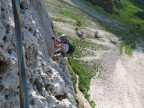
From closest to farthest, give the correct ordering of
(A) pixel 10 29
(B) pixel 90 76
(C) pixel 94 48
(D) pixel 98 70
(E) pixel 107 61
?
(A) pixel 10 29, (B) pixel 90 76, (D) pixel 98 70, (E) pixel 107 61, (C) pixel 94 48

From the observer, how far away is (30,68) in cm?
2119

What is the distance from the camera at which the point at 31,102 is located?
19438 mm

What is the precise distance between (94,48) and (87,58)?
8.52 metres

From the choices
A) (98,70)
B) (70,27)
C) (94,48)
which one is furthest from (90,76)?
(70,27)

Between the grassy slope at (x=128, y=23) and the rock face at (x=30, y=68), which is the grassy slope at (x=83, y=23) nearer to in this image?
the grassy slope at (x=128, y=23)

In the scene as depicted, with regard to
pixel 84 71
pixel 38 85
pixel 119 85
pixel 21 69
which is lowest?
pixel 119 85

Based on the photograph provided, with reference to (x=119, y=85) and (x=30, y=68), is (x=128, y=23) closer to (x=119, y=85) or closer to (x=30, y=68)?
(x=119, y=85)

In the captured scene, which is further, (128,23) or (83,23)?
(128,23)

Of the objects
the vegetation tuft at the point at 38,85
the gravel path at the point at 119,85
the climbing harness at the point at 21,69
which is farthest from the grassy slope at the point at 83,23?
the climbing harness at the point at 21,69

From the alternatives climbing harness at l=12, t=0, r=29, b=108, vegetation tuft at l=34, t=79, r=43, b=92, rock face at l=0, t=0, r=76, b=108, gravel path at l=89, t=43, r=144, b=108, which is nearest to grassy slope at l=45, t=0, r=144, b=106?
gravel path at l=89, t=43, r=144, b=108

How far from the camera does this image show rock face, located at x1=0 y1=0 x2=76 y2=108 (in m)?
17.9

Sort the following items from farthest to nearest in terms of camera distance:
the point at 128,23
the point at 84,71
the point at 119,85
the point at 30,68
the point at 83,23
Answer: the point at 128,23 < the point at 83,23 < the point at 119,85 < the point at 84,71 < the point at 30,68

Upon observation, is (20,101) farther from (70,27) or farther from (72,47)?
(70,27)

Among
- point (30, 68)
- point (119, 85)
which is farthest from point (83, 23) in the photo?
point (30, 68)
